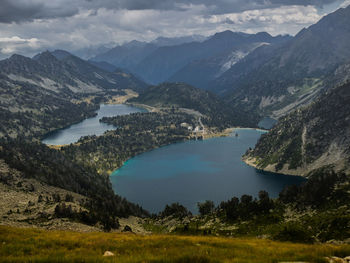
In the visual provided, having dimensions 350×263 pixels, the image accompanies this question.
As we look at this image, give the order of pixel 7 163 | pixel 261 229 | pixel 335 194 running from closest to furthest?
pixel 261 229, pixel 335 194, pixel 7 163

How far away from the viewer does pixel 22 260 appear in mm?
22062

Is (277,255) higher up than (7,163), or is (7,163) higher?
(7,163)

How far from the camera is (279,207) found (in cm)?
10906

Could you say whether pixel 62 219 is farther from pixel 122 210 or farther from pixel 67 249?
pixel 67 249

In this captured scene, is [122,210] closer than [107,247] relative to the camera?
No

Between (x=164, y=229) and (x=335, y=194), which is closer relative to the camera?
(x=335, y=194)

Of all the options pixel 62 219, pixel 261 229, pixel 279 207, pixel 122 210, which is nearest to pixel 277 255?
pixel 261 229

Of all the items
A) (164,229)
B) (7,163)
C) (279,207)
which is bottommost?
(164,229)

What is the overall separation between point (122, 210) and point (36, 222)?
5531 centimetres

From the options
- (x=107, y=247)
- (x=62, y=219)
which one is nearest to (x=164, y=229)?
(x=62, y=219)

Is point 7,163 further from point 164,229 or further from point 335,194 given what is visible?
point 335,194

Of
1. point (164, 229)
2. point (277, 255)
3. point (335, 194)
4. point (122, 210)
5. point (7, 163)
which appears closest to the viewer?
point (277, 255)

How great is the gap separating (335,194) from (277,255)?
89887mm

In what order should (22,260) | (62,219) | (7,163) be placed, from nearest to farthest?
1. (22,260)
2. (62,219)
3. (7,163)
